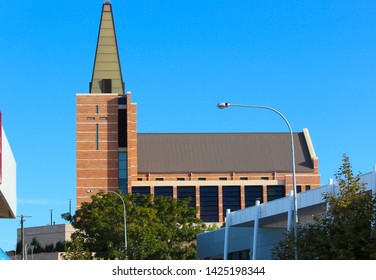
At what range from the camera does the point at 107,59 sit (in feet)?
473

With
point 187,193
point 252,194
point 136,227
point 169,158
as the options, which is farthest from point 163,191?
point 136,227

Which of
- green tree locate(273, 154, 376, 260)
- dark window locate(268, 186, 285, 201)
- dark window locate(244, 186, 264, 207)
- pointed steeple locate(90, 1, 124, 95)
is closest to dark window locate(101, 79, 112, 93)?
pointed steeple locate(90, 1, 124, 95)

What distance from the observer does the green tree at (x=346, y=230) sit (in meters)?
35.2

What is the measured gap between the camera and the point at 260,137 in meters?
151

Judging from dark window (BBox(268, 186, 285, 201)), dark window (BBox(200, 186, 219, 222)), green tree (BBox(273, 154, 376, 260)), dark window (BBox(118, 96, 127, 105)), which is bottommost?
green tree (BBox(273, 154, 376, 260))

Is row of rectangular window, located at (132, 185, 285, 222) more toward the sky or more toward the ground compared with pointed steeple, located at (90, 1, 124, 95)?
more toward the ground

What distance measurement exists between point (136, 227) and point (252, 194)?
55794 millimetres

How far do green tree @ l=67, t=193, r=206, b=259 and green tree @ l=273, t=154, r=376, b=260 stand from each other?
43.4m

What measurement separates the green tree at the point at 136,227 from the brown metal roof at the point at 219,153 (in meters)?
43.8

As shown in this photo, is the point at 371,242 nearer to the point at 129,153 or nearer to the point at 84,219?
the point at 84,219

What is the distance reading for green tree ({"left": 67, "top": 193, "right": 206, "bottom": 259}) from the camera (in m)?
85.6

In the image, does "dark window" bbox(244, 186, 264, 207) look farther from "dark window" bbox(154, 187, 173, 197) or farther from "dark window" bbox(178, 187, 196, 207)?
"dark window" bbox(154, 187, 173, 197)
